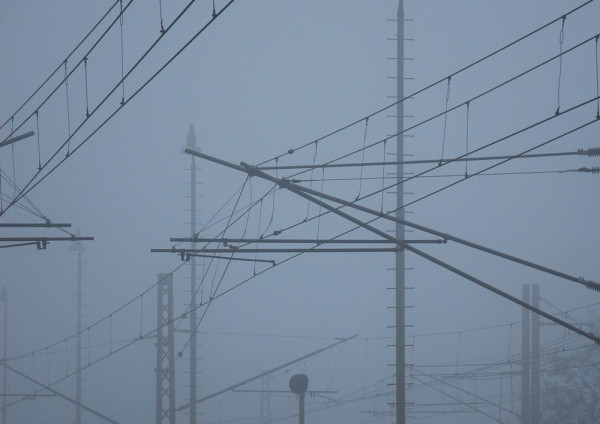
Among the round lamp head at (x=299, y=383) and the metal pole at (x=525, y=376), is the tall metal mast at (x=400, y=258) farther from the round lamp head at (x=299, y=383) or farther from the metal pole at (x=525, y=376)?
the metal pole at (x=525, y=376)

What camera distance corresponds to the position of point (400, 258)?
1755cm

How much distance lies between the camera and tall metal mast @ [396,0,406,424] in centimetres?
1670

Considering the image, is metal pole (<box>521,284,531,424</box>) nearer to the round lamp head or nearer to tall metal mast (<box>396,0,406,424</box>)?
tall metal mast (<box>396,0,406,424</box>)

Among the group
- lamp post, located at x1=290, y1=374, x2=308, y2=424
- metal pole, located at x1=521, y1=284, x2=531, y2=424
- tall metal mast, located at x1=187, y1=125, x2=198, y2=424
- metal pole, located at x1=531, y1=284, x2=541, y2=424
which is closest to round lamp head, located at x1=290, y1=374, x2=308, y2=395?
lamp post, located at x1=290, y1=374, x2=308, y2=424

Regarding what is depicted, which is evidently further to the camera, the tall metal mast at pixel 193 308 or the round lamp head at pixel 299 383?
the tall metal mast at pixel 193 308

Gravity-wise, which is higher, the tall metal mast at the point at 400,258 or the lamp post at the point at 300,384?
the tall metal mast at the point at 400,258

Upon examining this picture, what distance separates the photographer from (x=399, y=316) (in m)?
17.6

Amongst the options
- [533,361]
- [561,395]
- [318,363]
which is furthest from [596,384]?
[318,363]

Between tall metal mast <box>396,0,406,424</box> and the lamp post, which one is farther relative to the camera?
tall metal mast <box>396,0,406,424</box>

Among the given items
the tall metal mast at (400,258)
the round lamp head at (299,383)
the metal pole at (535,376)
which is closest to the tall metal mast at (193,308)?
the tall metal mast at (400,258)

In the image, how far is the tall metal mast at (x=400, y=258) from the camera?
1670 centimetres

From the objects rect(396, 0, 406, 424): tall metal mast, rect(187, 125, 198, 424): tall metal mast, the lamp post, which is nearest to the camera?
the lamp post

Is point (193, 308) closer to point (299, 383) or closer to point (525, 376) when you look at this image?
point (299, 383)

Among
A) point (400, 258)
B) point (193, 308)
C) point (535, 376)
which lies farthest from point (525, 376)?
point (400, 258)
